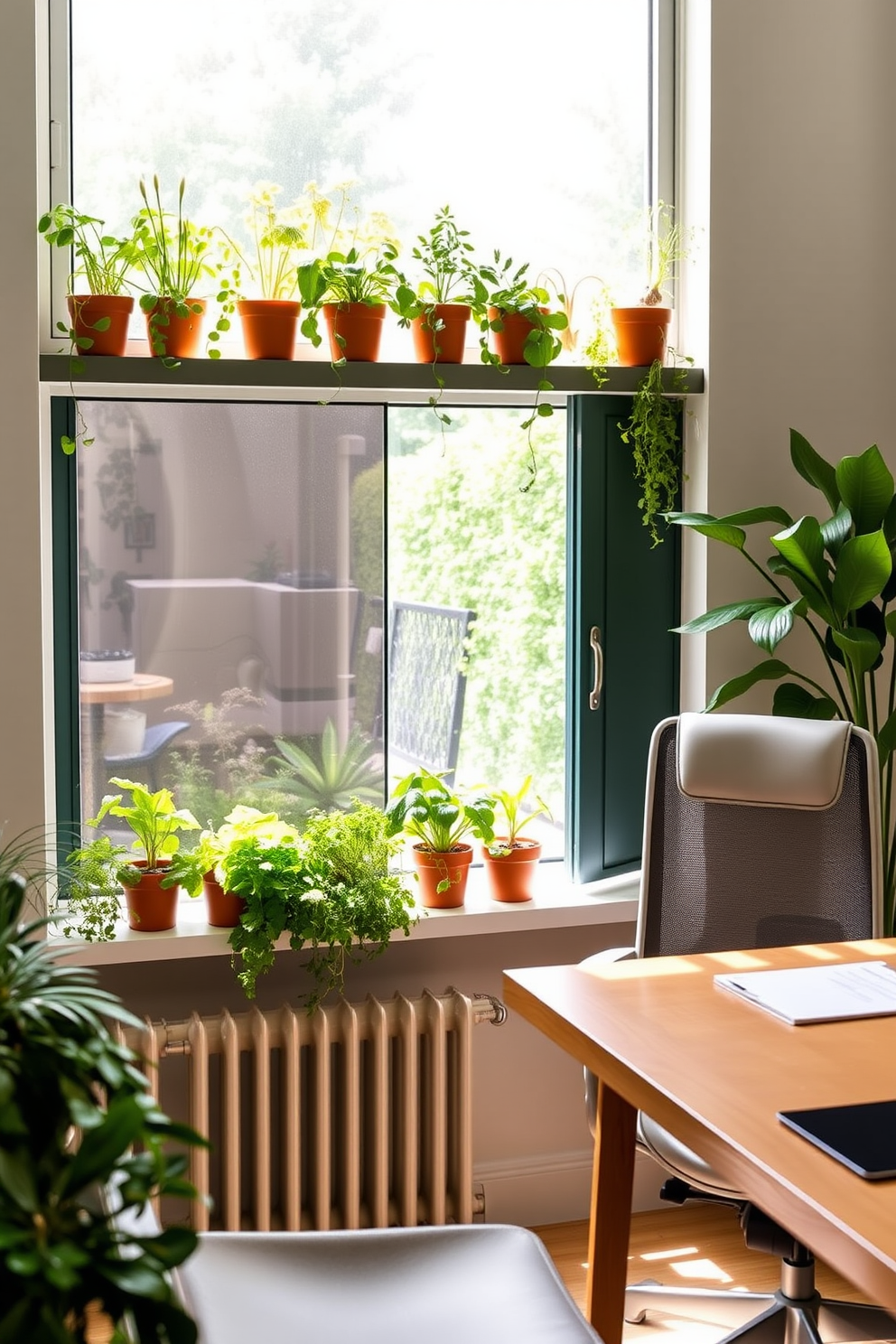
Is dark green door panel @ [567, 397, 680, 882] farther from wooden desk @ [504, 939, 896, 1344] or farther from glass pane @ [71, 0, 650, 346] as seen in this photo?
wooden desk @ [504, 939, 896, 1344]

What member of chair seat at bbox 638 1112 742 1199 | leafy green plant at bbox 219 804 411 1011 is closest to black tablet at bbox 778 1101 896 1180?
chair seat at bbox 638 1112 742 1199

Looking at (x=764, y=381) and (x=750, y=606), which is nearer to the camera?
(x=750, y=606)

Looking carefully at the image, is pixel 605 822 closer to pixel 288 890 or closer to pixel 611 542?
pixel 611 542

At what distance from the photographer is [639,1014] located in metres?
1.88

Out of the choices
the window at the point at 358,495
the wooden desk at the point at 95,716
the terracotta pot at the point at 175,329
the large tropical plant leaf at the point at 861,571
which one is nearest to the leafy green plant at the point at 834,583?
the large tropical plant leaf at the point at 861,571

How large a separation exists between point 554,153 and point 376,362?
2.46 ft

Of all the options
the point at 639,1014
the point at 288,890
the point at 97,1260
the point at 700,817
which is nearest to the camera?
the point at 97,1260

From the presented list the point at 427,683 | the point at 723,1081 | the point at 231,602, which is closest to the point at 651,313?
the point at 427,683

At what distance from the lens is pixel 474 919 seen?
3.07 meters

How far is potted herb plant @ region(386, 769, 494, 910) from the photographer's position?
120 inches

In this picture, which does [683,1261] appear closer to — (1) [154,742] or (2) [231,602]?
(1) [154,742]

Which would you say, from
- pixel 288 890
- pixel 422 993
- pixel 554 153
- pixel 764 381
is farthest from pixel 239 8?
pixel 422 993

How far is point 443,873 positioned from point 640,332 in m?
1.34

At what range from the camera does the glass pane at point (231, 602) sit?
304cm
